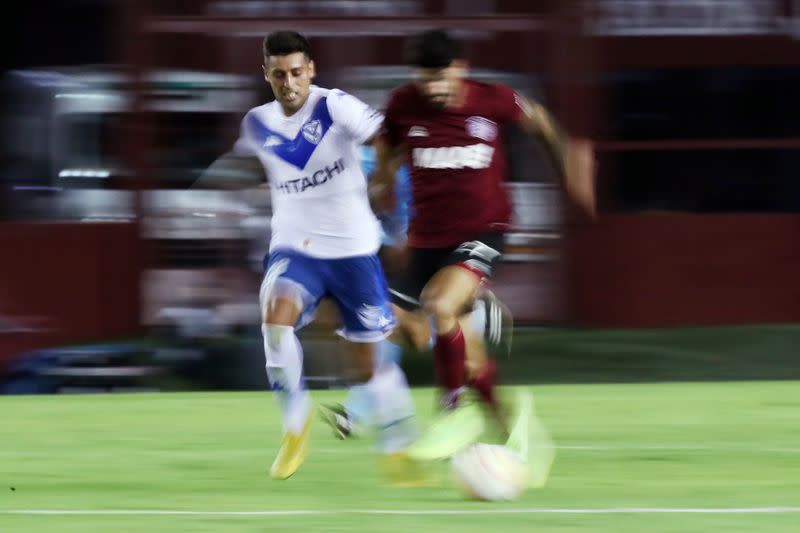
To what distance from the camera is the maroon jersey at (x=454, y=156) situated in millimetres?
7812

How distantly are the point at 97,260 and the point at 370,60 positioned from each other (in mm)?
2657

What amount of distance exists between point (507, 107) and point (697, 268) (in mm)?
7994

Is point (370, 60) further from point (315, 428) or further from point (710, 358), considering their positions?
point (315, 428)

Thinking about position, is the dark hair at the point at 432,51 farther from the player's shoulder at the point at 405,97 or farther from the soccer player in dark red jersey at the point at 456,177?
the player's shoulder at the point at 405,97

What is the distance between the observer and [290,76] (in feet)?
24.2

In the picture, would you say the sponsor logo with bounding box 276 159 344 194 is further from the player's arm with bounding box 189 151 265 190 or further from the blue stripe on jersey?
the player's arm with bounding box 189 151 265 190

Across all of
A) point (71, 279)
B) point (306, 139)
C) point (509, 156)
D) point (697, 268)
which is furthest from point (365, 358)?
point (697, 268)

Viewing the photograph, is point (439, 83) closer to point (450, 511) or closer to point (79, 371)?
point (450, 511)

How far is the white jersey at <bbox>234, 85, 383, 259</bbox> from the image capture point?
7.41 m

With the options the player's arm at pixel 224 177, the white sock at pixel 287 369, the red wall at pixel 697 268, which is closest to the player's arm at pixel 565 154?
the white sock at pixel 287 369

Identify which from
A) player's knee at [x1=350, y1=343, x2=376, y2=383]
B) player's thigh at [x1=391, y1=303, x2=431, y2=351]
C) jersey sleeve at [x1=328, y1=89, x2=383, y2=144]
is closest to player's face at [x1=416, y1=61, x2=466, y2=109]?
jersey sleeve at [x1=328, y1=89, x2=383, y2=144]

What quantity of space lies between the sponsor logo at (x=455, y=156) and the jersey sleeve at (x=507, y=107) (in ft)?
0.49

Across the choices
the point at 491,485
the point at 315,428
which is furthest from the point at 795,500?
the point at 315,428

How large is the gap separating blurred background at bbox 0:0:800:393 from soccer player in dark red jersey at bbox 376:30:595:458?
22.4 ft
